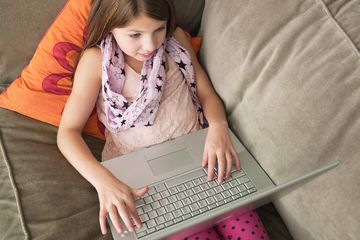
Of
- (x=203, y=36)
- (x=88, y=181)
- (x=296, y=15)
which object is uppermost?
(x=296, y=15)

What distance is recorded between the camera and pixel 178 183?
0.91 metres

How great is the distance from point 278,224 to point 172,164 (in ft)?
1.08

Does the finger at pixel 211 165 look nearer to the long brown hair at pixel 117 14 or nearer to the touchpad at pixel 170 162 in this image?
the touchpad at pixel 170 162

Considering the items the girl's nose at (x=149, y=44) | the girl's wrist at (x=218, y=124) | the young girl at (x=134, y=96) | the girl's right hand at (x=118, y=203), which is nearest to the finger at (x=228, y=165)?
the young girl at (x=134, y=96)

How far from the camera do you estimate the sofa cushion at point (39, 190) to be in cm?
86

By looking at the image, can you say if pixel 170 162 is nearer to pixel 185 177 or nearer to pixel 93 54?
pixel 185 177

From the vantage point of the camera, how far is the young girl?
89cm

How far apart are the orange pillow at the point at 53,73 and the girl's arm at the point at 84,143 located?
0.10 meters

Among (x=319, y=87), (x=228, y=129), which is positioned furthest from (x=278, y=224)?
(x=319, y=87)

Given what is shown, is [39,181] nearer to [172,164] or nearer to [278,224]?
[172,164]

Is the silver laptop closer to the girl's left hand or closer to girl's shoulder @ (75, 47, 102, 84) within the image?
the girl's left hand

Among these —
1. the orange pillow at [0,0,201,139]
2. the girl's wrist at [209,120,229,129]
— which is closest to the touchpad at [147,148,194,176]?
the girl's wrist at [209,120,229,129]

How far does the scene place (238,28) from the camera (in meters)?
1.00

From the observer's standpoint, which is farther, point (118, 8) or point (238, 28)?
point (238, 28)
